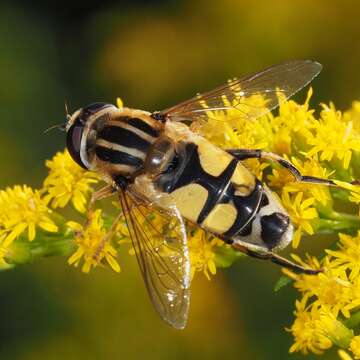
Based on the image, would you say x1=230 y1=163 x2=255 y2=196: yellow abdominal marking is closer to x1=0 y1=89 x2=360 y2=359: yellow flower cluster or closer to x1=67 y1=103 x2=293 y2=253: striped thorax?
x1=67 y1=103 x2=293 y2=253: striped thorax

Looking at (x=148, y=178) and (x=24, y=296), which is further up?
(x=148, y=178)

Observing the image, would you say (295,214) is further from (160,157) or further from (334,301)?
(160,157)

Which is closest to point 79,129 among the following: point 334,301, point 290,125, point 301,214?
point 290,125

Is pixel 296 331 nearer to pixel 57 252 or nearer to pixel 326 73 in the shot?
pixel 57 252

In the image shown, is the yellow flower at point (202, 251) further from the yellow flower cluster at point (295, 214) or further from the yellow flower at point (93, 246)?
the yellow flower at point (93, 246)

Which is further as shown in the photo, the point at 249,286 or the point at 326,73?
the point at 326,73

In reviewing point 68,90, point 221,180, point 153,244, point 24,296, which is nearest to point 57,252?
→ point 153,244
